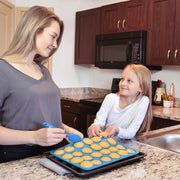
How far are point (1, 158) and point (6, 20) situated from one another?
2.91 m

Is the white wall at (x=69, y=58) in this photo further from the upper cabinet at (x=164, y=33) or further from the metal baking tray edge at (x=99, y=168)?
the metal baking tray edge at (x=99, y=168)

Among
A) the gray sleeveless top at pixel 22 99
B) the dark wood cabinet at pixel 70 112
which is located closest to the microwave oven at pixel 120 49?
the dark wood cabinet at pixel 70 112

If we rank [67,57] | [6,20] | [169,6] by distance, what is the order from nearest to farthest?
[169,6], [6,20], [67,57]

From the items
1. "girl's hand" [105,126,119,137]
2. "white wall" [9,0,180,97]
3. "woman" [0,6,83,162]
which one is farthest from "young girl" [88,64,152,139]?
"white wall" [9,0,180,97]

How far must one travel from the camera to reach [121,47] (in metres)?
3.22

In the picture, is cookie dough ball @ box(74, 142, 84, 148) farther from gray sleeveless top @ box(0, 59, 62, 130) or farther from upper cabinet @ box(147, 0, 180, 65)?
upper cabinet @ box(147, 0, 180, 65)

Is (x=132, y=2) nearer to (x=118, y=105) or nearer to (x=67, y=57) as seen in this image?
(x=67, y=57)

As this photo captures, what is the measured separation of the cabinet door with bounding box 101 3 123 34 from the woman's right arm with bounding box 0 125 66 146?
2613mm

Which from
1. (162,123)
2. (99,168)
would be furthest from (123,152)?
(162,123)

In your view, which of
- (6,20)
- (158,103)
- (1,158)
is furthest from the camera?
(6,20)

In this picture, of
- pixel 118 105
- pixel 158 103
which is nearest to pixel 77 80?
pixel 158 103

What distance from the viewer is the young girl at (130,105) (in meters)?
1.65

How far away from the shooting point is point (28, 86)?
1146 millimetres

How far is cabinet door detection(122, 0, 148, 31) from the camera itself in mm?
3035
